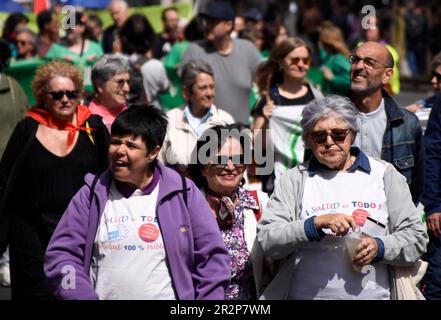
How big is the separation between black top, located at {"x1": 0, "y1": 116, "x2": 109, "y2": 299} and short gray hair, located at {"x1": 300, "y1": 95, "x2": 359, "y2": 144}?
1.47 m

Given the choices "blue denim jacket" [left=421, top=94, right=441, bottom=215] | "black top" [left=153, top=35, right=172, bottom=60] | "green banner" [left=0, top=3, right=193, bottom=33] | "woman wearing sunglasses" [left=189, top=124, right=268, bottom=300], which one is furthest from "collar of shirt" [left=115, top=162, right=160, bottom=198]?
"green banner" [left=0, top=3, right=193, bottom=33]

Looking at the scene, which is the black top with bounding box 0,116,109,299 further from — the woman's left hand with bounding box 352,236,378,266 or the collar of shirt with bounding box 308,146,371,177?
the woman's left hand with bounding box 352,236,378,266

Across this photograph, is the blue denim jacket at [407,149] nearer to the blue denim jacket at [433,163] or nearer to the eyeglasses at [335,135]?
the blue denim jacket at [433,163]

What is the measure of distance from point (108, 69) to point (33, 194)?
1.81 meters

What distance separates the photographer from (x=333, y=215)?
194 inches

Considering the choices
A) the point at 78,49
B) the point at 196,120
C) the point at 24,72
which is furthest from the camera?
the point at 24,72

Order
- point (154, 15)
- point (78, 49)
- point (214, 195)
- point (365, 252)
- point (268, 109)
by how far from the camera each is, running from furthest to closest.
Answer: point (154, 15) → point (78, 49) → point (268, 109) → point (214, 195) → point (365, 252)

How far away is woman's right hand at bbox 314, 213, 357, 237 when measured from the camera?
487 cm

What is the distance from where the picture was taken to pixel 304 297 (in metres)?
5.16

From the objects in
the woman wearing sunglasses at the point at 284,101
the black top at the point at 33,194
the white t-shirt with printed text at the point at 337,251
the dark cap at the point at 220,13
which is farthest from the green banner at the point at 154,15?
the white t-shirt with printed text at the point at 337,251

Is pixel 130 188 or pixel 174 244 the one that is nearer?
pixel 174 244

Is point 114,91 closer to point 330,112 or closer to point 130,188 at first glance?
point 330,112

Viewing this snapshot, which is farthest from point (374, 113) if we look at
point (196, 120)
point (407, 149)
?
point (196, 120)
